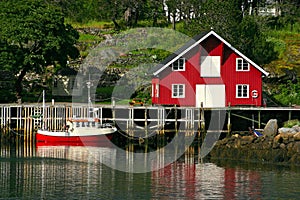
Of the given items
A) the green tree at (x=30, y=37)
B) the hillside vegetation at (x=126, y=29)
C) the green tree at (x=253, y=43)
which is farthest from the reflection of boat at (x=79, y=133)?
the green tree at (x=253, y=43)

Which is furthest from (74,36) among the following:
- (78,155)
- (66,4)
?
(66,4)

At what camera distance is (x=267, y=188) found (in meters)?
49.7

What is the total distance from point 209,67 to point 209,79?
969mm

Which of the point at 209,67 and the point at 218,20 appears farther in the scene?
the point at 218,20

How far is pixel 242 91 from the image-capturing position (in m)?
71.4

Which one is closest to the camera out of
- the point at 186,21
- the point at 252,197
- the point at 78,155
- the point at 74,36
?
the point at 252,197

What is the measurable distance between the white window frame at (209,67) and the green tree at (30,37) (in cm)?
1253

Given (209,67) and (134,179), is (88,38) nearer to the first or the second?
(209,67)

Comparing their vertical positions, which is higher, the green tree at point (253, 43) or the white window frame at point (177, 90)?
the green tree at point (253, 43)

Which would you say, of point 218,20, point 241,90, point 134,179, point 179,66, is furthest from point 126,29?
point 134,179

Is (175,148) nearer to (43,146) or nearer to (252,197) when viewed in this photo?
(43,146)

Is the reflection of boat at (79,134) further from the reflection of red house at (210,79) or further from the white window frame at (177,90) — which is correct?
the white window frame at (177,90)

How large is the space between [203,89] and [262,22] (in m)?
25.4

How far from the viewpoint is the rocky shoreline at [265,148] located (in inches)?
2266
